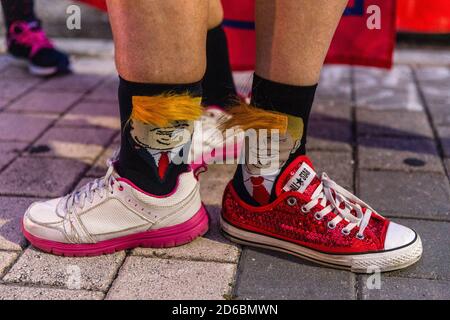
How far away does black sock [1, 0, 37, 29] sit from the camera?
2480 millimetres

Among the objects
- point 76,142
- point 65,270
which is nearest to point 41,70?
point 76,142

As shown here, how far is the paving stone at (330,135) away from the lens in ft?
6.30

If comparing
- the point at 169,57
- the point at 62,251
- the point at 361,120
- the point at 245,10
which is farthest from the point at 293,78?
the point at 361,120

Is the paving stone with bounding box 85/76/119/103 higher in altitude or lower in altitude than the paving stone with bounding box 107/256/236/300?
lower

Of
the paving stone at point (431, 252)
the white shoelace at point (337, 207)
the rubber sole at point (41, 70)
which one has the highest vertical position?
the white shoelace at point (337, 207)

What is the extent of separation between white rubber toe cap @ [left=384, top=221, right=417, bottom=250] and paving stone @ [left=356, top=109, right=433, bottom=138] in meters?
0.80

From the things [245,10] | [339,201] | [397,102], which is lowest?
[397,102]

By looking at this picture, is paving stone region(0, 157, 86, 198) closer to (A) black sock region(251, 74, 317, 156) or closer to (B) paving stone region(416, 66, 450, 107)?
(A) black sock region(251, 74, 317, 156)

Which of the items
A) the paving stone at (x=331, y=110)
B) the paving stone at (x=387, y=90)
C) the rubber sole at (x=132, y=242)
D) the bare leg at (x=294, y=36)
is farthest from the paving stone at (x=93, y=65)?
the bare leg at (x=294, y=36)

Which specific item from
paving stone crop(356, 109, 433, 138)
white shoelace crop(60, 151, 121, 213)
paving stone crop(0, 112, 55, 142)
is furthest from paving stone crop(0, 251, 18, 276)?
paving stone crop(356, 109, 433, 138)

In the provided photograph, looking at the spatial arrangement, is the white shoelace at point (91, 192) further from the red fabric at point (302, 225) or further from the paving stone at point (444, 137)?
the paving stone at point (444, 137)

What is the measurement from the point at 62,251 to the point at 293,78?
63 cm
